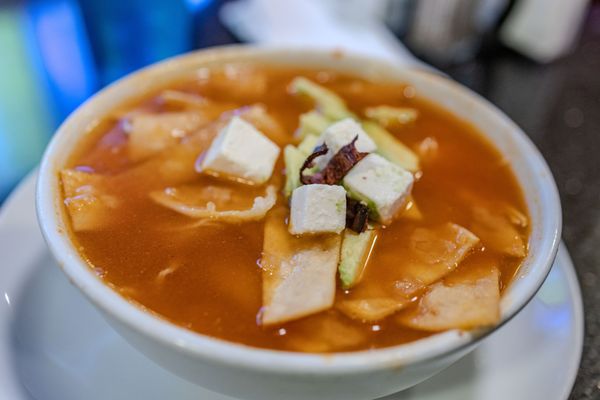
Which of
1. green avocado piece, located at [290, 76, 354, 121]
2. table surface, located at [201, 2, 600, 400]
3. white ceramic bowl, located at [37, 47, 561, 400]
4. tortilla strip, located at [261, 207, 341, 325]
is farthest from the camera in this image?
table surface, located at [201, 2, 600, 400]

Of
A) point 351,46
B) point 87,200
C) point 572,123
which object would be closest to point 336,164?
point 87,200

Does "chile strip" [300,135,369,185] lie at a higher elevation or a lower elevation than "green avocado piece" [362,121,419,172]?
higher

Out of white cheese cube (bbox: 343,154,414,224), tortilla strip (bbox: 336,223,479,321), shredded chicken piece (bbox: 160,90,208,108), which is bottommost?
tortilla strip (bbox: 336,223,479,321)

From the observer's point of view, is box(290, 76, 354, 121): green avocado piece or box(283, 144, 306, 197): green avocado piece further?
box(290, 76, 354, 121): green avocado piece

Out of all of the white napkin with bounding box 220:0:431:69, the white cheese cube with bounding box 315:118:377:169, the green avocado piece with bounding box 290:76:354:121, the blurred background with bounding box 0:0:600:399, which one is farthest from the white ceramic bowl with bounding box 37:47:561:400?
the white napkin with bounding box 220:0:431:69

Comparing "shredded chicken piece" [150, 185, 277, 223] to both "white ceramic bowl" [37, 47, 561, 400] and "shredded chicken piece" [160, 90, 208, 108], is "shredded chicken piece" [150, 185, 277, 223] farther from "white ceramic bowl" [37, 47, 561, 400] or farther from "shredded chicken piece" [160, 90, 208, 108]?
"shredded chicken piece" [160, 90, 208, 108]

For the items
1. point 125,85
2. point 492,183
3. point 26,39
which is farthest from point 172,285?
point 26,39
